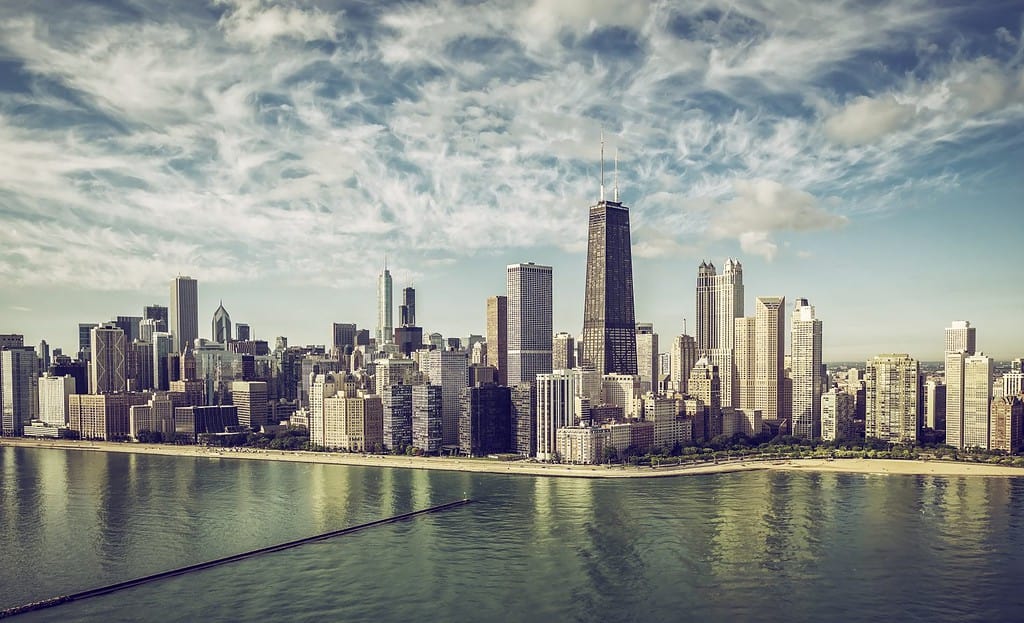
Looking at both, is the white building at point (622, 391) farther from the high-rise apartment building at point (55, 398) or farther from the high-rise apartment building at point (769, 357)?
the high-rise apartment building at point (55, 398)

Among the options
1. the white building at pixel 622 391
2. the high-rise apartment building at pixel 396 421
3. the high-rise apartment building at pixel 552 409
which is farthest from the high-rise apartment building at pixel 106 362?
the white building at pixel 622 391

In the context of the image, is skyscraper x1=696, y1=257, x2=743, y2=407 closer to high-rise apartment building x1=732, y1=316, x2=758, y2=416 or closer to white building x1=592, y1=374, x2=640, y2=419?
high-rise apartment building x1=732, y1=316, x2=758, y2=416

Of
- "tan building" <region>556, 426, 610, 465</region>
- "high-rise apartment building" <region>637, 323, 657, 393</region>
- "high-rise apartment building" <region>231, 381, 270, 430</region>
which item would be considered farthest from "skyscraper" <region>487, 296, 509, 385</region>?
"tan building" <region>556, 426, 610, 465</region>

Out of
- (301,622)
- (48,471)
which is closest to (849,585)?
(301,622)

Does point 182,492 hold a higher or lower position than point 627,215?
lower

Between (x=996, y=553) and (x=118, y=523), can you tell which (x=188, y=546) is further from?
(x=996, y=553)

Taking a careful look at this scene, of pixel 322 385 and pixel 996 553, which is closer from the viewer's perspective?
pixel 996 553

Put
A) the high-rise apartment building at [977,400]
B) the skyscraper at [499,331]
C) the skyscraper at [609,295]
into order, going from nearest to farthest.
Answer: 1. the high-rise apartment building at [977,400]
2. the skyscraper at [609,295]
3. the skyscraper at [499,331]
